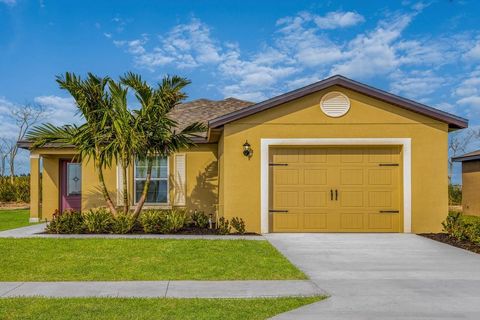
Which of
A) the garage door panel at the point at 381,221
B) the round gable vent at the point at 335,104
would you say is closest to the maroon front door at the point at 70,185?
the round gable vent at the point at 335,104

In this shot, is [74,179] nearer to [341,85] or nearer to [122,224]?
[122,224]

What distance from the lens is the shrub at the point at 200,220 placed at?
1205 cm

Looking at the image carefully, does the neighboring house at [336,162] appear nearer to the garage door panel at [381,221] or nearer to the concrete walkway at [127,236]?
the garage door panel at [381,221]

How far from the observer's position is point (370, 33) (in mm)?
14367

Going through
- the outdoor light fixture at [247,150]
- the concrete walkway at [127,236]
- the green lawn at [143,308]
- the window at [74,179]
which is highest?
the outdoor light fixture at [247,150]

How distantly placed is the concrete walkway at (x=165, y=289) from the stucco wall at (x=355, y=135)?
5251 millimetres

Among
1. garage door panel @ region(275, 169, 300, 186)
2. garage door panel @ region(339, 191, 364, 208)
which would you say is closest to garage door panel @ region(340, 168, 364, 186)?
garage door panel @ region(339, 191, 364, 208)

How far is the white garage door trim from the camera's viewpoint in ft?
36.0

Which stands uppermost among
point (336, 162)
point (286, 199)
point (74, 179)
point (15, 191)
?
point (336, 162)

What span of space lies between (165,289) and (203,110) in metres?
12.0

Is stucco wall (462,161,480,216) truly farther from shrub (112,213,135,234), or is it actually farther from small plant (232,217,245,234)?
shrub (112,213,135,234)

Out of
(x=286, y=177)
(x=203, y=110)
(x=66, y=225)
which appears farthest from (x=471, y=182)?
(x=66, y=225)

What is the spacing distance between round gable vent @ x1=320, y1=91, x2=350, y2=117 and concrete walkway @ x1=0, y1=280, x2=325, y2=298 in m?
6.19

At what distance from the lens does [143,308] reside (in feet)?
15.1
